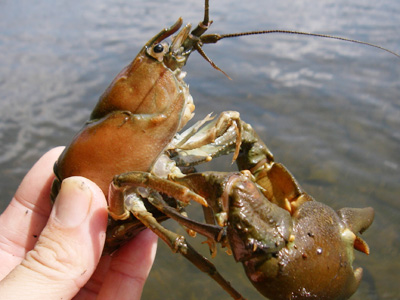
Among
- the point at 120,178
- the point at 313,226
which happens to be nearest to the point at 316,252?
the point at 313,226

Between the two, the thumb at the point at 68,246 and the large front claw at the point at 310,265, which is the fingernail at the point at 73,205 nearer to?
the thumb at the point at 68,246

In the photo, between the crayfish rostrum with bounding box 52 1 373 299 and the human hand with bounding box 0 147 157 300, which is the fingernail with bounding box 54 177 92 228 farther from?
the crayfish rostrum with bounding box 52 1 373 299

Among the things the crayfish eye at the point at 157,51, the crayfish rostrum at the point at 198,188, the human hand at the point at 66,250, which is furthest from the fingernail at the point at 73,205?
the crayfish eye at the point at 157,51

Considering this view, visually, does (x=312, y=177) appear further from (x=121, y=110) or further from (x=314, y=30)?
(x=314, y=30)

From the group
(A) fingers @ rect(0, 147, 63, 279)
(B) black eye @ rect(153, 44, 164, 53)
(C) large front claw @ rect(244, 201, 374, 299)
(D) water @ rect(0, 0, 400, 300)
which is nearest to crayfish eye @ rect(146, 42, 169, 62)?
(B) black eye @ rect(153, 44, 164, 53)

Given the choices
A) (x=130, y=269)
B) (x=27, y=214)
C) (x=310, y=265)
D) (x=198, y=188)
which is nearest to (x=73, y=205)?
(x=198, y=188)
